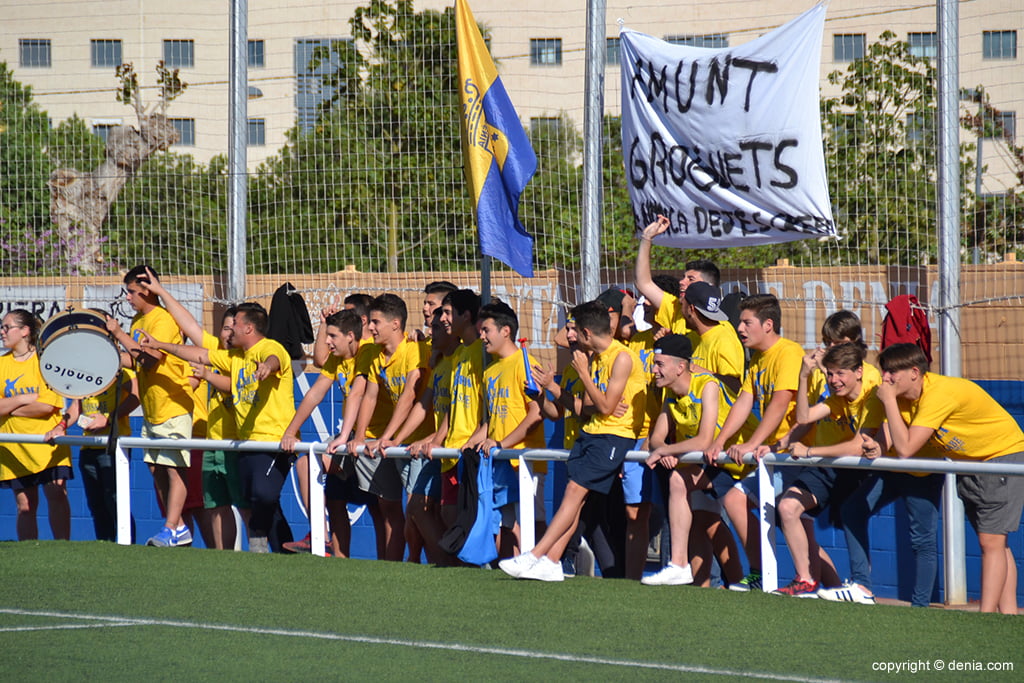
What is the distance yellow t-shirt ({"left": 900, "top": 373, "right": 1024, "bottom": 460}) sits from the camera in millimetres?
7027

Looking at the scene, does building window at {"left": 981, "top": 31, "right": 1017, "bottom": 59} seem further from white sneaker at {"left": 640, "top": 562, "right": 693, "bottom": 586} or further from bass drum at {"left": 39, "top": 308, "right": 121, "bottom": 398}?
bass drum at {"left": 39, "top": 308, "right": 121, "bottom": 398}

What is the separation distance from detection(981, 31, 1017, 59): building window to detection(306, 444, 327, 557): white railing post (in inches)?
251

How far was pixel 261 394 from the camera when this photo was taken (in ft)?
30.1

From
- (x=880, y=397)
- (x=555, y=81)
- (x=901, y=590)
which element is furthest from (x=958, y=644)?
(x=555, y=81)

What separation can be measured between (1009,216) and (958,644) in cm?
572

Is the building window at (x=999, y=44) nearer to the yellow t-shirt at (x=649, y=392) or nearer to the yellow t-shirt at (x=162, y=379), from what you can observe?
the yellow t-shirt at (x=649, y=392)

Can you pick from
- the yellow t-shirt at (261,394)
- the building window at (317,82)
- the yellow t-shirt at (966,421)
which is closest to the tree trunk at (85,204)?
the building window at (317,82)

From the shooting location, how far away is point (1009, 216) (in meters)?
10.8

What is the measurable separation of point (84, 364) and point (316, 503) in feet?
6.02

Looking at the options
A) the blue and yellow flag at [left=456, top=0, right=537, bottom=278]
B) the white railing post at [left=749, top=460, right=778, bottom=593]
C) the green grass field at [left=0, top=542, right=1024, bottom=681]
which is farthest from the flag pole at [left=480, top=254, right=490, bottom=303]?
the white railing post at [left=749, top=460, right=778, bottom=593]

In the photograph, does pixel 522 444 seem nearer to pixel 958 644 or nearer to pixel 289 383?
pixel 289 383

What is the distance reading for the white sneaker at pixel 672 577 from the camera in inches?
297

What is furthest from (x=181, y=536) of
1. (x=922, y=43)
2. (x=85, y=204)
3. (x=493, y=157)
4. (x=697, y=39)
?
(x=922, y=43)

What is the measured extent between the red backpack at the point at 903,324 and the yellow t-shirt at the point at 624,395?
7.12ft
